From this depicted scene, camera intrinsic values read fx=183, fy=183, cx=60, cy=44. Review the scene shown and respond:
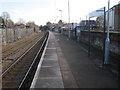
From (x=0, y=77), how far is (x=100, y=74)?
5575 mm


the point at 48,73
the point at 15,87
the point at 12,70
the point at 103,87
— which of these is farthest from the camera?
the point at 12,70

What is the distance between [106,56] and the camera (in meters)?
10.6

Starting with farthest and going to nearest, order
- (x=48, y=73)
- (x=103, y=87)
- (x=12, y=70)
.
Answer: (x=12, y=70) → (x=48, y=73) → (x=103, y=87)

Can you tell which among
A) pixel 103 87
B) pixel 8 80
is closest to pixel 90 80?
pixel 103 87

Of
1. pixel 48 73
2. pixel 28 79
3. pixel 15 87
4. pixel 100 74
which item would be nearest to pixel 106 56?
pixel 100 74

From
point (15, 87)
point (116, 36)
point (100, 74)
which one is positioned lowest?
point (15, 87)

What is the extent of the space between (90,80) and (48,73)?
258 centimetres

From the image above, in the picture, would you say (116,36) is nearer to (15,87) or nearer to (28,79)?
(28,79)

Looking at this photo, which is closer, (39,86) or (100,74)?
(39,86)

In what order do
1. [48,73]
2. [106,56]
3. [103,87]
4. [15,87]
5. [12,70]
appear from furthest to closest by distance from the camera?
[12,70] < [106,56] < [48,73] < [15,87] < [103,87]

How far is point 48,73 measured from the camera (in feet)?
32.5

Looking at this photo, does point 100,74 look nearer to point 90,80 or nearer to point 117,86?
point 90,80

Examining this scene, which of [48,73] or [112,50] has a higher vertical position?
[112,50]

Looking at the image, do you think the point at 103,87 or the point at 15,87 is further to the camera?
the point at 15,87
